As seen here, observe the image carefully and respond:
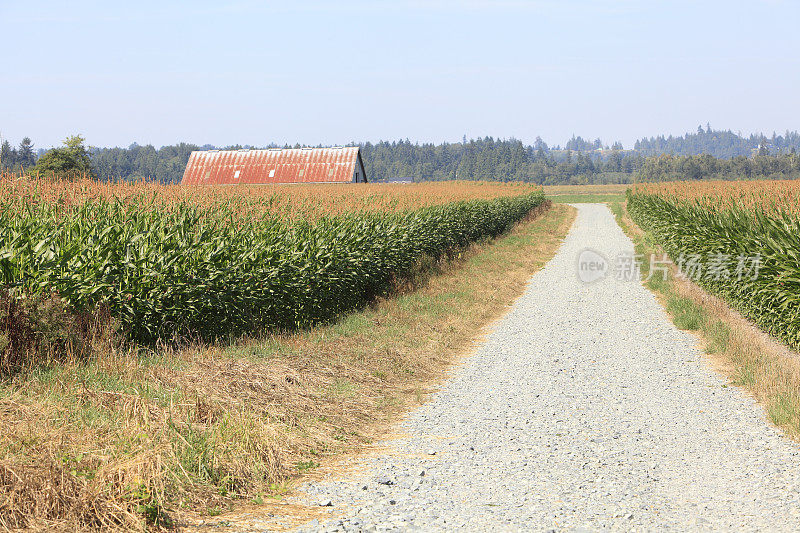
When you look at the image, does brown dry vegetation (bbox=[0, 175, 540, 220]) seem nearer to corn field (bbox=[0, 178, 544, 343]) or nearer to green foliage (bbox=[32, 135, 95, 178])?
corn field (bbox=[0, 178, 544, 343])

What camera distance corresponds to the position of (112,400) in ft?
20.9

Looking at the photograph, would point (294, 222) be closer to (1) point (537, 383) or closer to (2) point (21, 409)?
(1) point (537, 383)

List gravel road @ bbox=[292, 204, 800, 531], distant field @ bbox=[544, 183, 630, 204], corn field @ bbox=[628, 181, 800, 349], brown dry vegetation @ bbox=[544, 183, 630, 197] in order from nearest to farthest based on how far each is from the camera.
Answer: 1. gravel road @ bbox=[292, 204, 800, 531]
2. corn field @ bbox=[628, 181, 800, 349]
3. distant field @ bbox=[544, 183, 630, 204]
4. brown dry vegetation @ bbox=[544, 183, 630, 197]

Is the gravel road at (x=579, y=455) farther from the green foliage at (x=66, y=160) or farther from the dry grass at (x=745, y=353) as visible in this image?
the green foliage at (x=66, y=160)

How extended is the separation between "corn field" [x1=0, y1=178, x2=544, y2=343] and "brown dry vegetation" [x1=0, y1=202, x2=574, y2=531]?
60cm

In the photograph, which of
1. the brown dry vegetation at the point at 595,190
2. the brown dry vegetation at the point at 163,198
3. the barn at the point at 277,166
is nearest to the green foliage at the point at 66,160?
the barn at the point at 277,166

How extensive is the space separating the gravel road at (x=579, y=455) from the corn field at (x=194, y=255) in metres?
3.41

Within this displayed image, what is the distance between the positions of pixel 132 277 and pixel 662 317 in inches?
416

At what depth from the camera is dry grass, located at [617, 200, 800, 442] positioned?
7.53 meters

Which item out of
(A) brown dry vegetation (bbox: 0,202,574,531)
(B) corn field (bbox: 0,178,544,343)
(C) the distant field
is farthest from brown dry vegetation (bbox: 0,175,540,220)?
(C) the distant field

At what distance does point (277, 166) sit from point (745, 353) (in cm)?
5119

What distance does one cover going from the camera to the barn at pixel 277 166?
56.2 m

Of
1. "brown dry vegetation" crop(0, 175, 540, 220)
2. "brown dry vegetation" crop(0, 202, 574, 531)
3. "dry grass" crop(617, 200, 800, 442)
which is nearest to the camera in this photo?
"brown dry vegetation" crop(0, 202, 574, 531)

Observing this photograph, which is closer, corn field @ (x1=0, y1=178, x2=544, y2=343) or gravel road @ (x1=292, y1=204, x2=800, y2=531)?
gravel road @ (x1=292, y1=204, x2=800, y2=531)
